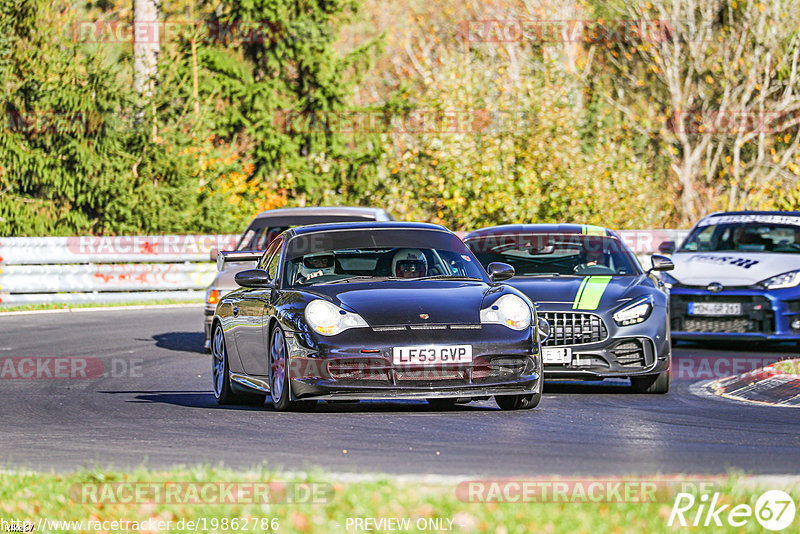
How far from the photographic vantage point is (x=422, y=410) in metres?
10.7

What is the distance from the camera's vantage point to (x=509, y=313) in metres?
10.3

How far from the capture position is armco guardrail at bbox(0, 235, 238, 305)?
25.3 meters

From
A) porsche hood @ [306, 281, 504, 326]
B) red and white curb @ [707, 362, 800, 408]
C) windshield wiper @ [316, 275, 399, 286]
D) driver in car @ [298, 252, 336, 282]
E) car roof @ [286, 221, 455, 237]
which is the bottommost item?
red and white curb @ [707, 362, 800, 408]

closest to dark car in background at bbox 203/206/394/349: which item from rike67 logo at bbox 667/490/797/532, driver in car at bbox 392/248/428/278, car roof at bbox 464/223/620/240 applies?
car roof at bbox 464/223/620/240

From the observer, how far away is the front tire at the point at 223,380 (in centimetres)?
1178

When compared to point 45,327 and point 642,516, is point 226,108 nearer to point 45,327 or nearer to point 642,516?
point 45,327

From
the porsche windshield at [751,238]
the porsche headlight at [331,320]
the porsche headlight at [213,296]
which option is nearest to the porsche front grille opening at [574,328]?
the porsche headlight at [331,320]

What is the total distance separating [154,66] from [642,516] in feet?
86.4

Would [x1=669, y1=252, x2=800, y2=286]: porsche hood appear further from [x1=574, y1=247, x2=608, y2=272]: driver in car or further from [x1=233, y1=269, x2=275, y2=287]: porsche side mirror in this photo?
[x1=233, y1=269, x2=275, y2=287]: porsche side mirror

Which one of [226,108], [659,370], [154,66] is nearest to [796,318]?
[659,370]

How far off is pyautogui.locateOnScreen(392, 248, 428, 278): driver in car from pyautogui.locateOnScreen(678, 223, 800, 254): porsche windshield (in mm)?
7725

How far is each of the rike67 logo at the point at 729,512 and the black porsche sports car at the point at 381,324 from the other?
148 inches

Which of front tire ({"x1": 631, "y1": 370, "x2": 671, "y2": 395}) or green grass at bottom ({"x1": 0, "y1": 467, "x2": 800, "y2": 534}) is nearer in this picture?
green grass at bottom ({"x1": 0, "y1": 467, "x2": 800, "y2": 534})

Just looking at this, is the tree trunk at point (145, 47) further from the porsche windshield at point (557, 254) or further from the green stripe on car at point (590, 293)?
the green stripe on car at point (590, 293)
